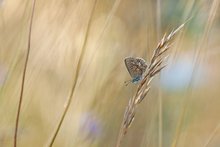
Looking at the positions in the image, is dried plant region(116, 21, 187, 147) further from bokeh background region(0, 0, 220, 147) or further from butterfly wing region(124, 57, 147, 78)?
bokeh background region(0, 0, 220, 147)

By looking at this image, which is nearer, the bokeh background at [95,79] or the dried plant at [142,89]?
the dried plant at [142,89]

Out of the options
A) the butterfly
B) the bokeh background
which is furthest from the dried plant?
the bokeh background

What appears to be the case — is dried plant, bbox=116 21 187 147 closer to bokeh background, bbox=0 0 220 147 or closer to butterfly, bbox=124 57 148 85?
butterfly, bbox=124 57 148 85

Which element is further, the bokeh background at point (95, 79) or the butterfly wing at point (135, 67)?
the bokeh background at point (95, 79)

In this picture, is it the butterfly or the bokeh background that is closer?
the butterfly

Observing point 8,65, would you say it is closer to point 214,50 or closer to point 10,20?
point 10,20

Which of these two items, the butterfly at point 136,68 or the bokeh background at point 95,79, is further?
the bokeh background at point 95,79

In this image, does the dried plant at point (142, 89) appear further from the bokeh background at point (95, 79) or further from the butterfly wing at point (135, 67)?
the bokeh background at point (95, 79)

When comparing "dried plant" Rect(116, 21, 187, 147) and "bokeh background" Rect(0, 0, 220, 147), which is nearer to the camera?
"dried plant" Rect(116, 21, 187, 147)

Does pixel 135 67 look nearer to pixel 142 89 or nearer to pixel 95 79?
pixel 142 89

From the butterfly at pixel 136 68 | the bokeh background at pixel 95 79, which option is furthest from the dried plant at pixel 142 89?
the bokeh background at pixel 95 79
